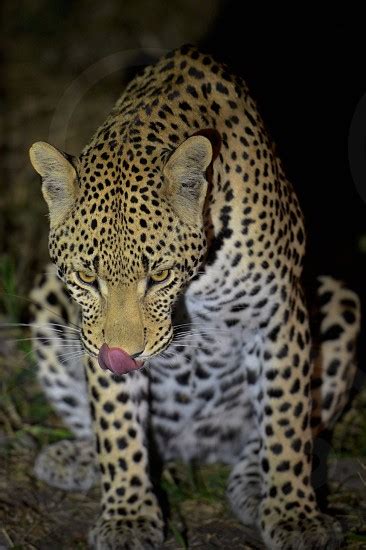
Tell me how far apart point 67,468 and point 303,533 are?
1.64 metres

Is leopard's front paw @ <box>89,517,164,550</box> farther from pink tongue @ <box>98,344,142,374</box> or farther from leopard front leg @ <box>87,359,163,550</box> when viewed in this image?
pink tongue @ <box>98,344,142,374</box>

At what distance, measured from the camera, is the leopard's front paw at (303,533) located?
231 inches

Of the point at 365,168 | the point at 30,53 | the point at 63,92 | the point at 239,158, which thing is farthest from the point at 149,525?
the point at 30,53

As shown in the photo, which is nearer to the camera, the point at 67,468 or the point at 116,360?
the point at 116,360

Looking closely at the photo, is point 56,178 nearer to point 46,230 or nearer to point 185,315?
point 185,315

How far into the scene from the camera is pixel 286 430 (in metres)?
6.07

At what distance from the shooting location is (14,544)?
6078mm

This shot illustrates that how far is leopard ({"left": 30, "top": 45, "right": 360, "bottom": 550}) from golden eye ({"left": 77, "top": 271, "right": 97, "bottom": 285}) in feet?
0.04

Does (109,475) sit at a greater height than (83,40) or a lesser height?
lesser

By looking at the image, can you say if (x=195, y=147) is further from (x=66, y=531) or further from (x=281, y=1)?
(x=281, y=1)

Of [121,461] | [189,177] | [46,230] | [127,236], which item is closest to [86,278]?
[127,236]

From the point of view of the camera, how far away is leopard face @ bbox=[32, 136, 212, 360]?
201 inches

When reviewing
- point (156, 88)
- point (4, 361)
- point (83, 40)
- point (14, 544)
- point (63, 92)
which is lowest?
point (14, 544)

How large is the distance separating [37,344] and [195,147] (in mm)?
2409
